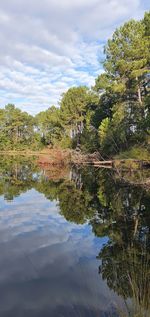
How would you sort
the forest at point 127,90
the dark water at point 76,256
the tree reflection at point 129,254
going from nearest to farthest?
the tree reflection at point 129,254 < the dark water at point 76,256 < the forest at point 127,90

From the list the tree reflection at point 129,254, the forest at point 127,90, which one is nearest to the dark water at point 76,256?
the tree reflection at point 129,254

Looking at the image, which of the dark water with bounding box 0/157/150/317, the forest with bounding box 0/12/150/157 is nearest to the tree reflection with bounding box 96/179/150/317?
the dark water with bounding box 0/157/150/317

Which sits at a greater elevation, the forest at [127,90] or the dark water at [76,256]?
the forest at [127,90]

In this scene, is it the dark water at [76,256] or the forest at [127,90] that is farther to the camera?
the forest at [127,90]

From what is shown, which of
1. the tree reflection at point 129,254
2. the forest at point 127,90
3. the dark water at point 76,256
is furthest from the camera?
the forest at point 127,90

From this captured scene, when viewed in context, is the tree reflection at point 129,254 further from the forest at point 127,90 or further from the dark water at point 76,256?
the forest at point 127,90

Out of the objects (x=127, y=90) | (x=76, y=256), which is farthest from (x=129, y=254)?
(x=127, y=90)

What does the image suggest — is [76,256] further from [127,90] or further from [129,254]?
[127,90]

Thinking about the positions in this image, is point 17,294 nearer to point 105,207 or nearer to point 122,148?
point 105,207

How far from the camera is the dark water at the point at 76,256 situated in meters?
5.38

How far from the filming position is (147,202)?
44.9 feet

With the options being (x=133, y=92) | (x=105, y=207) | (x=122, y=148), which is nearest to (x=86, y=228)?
(x=105, y=207)

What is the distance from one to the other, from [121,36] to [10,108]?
2585 inches

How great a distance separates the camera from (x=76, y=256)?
8.05 metres
